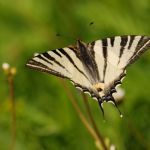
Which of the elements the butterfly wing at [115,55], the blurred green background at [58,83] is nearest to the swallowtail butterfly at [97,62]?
the butterfly wing at [115,55]

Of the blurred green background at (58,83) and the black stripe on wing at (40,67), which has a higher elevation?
the blurred green background at (58,83)

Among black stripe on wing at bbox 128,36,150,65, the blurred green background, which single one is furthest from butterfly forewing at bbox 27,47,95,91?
the blurred green background

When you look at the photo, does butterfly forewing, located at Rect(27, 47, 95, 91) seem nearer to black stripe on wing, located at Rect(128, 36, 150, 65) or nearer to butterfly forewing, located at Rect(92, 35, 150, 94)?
butterfly forewing, located at Rect(92, 35, 150, 94)

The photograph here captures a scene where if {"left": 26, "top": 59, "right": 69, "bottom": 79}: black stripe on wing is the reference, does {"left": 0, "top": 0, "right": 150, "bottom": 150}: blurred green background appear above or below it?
above

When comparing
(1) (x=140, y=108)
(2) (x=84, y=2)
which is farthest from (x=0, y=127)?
(2) (x=84, y=2)

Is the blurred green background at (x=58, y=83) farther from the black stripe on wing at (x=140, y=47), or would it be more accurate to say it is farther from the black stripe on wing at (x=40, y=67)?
the black stripe on wing at (x=40, y=67)

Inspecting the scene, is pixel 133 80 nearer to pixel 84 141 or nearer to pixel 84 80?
pixel 84 141

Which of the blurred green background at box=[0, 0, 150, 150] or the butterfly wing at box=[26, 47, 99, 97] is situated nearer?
the butterfly wing at box=[26, 47, 99, 97]

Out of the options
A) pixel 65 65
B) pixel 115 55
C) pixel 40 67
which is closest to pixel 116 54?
pixel 115 55
